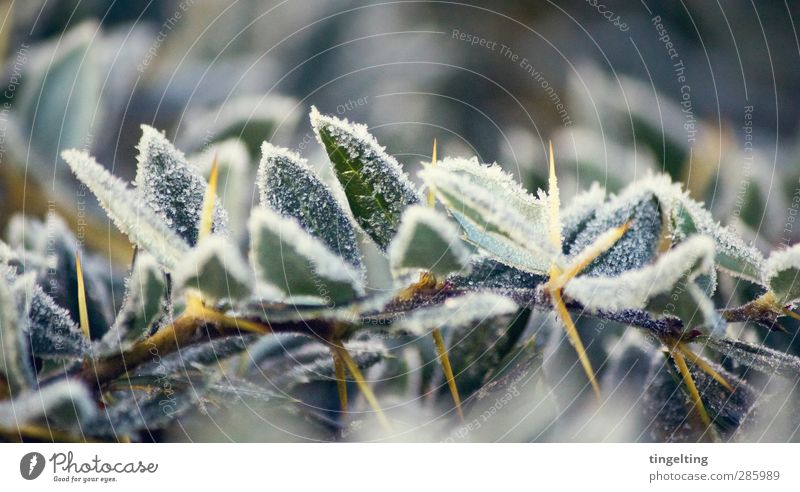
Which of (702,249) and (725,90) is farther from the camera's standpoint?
(725,90)

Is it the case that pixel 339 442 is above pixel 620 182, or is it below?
below

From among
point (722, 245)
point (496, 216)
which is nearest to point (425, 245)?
point (496, 216)

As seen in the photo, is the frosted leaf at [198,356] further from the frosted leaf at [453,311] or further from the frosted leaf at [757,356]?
the frosted leaf at [757,356]

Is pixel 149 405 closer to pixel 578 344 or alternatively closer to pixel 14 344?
pixel 14 344

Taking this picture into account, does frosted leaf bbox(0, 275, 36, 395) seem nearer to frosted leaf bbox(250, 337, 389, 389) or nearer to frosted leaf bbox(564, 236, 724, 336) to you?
frosted leaf bbox(250, 337, 389, 389)

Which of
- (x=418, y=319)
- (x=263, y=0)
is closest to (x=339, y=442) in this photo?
(x=418, y=319)
